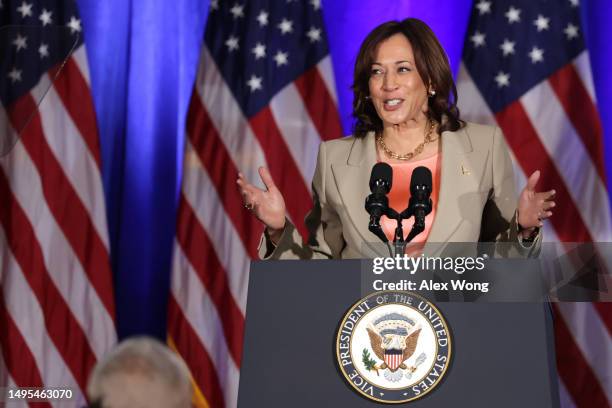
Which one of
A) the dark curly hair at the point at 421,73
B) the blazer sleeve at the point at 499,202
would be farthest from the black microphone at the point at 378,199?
the dark curly hair at the point at 421,73

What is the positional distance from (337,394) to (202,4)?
11.3 ft

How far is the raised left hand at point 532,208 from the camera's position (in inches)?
83.0

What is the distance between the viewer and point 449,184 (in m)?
2.53

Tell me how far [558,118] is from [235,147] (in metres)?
1.61

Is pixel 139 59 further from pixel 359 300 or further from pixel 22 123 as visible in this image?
pixel 359 300

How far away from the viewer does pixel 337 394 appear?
1.79 m

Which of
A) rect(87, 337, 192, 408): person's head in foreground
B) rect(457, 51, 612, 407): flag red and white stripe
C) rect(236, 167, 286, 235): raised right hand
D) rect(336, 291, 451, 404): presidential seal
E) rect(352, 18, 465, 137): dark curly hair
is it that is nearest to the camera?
rect(87, 337, 192, 408): person's head in foreground

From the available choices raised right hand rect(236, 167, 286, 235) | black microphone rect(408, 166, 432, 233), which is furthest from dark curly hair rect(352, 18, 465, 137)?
black microphone rect(408, 166, 432, 233)

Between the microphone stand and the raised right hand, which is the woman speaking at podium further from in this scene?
the microphone stand

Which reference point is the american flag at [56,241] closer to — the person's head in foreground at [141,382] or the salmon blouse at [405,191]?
the salmon blouse at [405,191]

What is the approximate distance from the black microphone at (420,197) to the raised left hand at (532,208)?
12.5 inches

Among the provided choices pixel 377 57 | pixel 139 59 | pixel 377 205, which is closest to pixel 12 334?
pixel 139 59

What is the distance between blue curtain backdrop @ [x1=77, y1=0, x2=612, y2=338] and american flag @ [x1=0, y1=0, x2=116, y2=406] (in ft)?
0.77

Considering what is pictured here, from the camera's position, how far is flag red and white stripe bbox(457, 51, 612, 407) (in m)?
3.92
